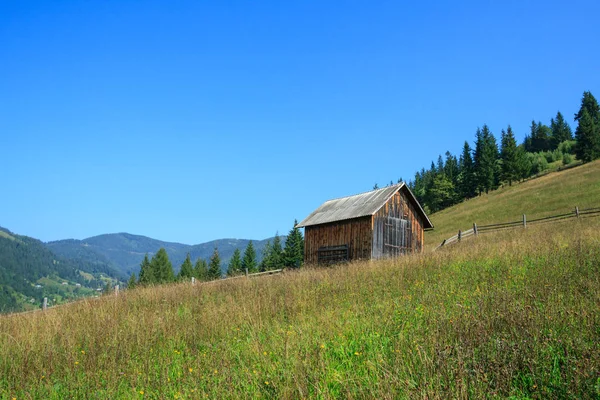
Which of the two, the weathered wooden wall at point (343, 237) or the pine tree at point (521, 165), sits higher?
the pine tree at point (521, 165)

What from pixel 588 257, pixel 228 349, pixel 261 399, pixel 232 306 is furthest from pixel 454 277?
pixel 261 399

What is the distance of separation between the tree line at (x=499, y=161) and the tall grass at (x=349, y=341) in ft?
240

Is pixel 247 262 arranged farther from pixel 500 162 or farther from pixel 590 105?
pixel 590 105

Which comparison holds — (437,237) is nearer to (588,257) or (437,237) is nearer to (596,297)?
(588,257)

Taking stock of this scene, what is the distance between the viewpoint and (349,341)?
6180 mm

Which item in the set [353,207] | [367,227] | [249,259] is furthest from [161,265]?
[367,227]

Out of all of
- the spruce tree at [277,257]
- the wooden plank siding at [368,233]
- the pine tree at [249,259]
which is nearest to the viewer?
the wooden plank siding at [368,233]

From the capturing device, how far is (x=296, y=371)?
15.9ft

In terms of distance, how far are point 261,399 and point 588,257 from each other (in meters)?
8.59

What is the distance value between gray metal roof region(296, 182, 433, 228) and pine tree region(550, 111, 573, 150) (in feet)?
331

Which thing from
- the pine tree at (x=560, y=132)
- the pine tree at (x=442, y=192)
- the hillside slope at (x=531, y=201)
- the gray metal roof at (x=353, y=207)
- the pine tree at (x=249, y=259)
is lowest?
the pine tree at (x=249, y=259)

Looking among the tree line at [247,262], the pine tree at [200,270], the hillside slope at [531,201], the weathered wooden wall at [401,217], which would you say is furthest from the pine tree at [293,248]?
the weathered wooden wall at [401,217]

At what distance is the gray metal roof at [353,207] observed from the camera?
2703 centimetres

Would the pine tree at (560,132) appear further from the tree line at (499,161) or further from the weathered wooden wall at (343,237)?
the weathered wooden wall at (343,237)
